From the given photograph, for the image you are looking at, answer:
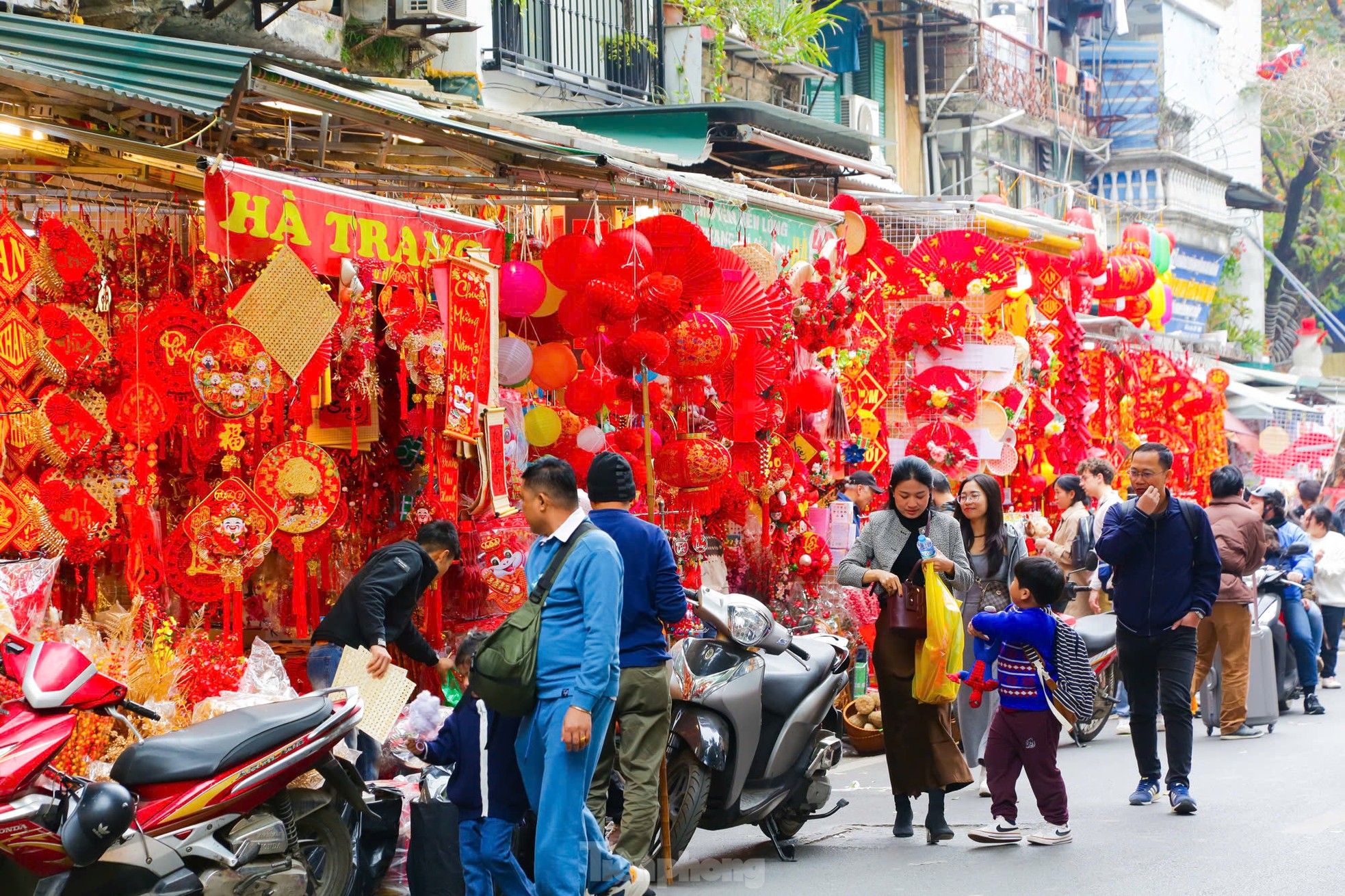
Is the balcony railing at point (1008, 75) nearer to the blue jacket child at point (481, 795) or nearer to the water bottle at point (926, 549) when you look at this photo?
the water bottle at point (926, 549)

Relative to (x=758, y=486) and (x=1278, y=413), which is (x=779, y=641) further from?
(x=1278, y=413)

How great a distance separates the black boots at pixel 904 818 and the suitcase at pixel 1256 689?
13.8ft

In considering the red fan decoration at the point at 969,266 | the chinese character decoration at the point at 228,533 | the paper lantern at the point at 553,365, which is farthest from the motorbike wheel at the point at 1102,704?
the chinese character decoration at the point at 228,533

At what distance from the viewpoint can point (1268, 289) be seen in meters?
33.8

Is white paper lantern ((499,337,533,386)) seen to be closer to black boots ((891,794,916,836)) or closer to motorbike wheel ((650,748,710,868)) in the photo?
motorbike wheel ((650,748,710,868))

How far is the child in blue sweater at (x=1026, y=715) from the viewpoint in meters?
7.91

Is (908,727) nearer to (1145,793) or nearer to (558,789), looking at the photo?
(1145,793)

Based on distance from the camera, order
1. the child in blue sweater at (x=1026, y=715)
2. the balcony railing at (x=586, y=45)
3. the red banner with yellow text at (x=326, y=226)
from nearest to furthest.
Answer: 1. the red banner with yellow text at (x=326, y=226)
2. the child in blue sweater at (x=1026, y=715)
3. the balcony railing at (x=586, y=45)

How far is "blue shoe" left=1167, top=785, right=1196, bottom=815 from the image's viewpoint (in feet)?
28.0

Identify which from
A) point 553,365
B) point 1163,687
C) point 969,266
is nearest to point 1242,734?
point 1163,687

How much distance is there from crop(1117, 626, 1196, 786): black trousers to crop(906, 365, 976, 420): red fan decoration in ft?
14.2

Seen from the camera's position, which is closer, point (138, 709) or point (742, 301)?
point (138, 709)

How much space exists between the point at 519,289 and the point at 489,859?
11.9 feet

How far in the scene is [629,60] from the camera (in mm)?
16922
